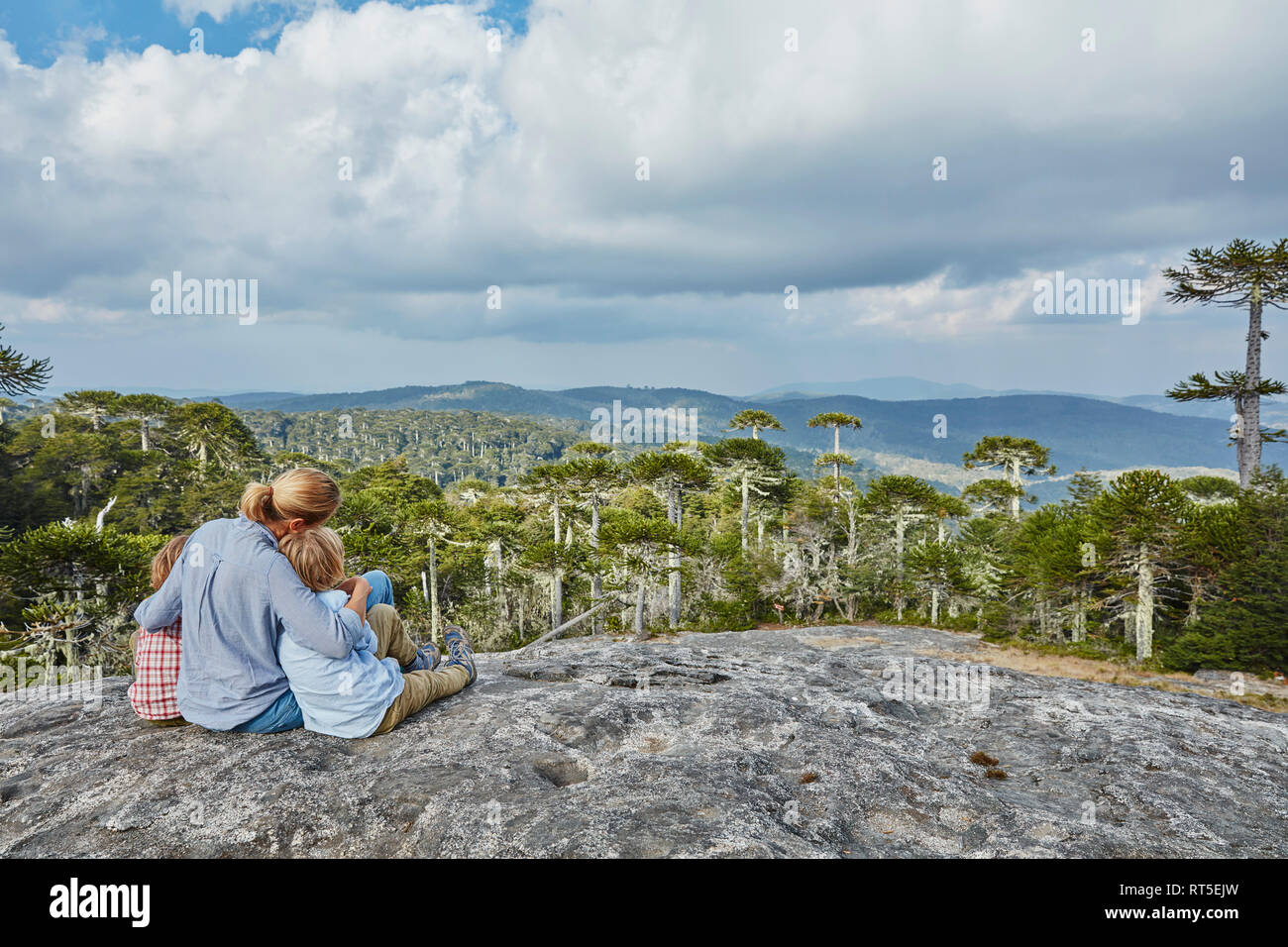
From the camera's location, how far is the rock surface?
2.86m

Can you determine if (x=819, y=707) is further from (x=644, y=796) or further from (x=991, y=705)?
(x=644, y=796)

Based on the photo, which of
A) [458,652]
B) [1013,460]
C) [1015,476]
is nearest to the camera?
[458,652]

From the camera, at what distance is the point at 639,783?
3459 millimetres

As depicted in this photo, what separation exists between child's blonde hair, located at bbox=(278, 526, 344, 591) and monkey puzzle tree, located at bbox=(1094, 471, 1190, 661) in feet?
60.0

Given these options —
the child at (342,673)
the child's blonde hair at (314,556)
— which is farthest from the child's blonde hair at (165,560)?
the child at (342,673)

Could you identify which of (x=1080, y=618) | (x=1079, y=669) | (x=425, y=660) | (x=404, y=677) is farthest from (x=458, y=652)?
(x=1080, y=618)

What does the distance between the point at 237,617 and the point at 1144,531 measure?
18.9m

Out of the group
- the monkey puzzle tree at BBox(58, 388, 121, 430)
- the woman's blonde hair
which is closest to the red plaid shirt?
the woman's blonde hair

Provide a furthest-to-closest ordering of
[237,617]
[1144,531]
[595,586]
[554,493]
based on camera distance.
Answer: [554,493] < [595,586] < [1144,531] < [237,617]

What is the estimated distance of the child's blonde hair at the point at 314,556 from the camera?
3.42 m

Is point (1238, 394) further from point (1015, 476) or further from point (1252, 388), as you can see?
point (1015, 476)

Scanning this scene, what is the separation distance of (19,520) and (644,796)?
47.0 meters

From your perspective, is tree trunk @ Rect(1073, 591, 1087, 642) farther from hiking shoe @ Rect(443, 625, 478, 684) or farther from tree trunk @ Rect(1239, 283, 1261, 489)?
hiking shoe @ Rect(443, 625, 478, 684)

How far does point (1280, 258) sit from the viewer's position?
79.8 feet
